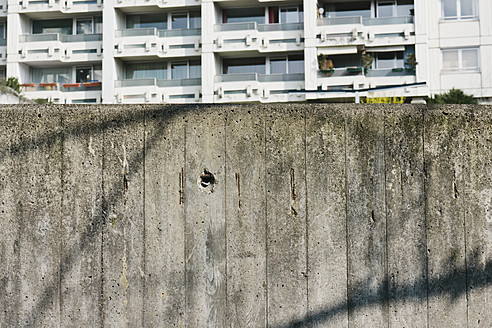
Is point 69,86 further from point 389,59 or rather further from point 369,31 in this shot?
point 389,59

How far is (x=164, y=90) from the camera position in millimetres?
24531

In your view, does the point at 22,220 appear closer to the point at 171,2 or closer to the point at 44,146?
the point at 44,146

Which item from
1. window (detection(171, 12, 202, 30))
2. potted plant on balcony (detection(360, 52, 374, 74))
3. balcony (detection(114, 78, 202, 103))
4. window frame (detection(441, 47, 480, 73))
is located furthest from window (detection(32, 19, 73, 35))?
window frame (detection(441, 47, 480, 73))

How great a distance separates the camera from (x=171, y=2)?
2483 cm

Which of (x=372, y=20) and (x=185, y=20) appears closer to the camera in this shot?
(x=372, y=20)

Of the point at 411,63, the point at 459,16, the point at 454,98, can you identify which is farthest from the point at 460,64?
the point at 454,98

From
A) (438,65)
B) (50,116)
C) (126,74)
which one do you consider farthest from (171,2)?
(50,116)

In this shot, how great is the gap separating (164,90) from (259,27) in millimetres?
5418

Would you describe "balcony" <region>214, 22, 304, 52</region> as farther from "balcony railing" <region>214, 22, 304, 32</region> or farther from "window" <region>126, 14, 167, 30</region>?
"window" <region>126, 14, 167, 30</region>

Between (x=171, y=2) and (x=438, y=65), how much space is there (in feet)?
42.6

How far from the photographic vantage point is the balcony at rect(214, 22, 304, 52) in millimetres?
23688

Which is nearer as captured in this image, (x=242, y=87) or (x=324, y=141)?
(x=324, y=141)

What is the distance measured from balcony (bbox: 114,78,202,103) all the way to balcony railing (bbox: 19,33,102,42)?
124 inches

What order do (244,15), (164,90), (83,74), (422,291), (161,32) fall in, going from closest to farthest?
1. (422,291)
2. (164,90)
3. (161,32)
4. (244,15)
5. (83,74)
